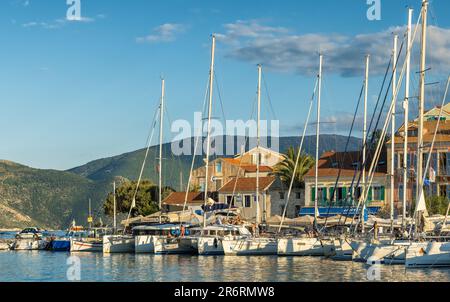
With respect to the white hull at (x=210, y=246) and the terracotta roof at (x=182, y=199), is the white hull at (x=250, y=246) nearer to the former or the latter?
the white hull at (x=210, y=246)

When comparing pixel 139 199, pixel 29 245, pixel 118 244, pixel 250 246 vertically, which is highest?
pixel 139 199

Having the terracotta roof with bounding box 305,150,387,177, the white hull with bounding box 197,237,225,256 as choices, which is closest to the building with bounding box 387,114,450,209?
the terracotta roof with bounding box 305,150,387,177

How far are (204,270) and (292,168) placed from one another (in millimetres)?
44817

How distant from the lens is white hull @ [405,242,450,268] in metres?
47.1

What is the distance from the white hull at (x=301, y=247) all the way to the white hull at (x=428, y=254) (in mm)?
14811

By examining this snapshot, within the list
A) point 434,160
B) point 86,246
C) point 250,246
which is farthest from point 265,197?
point 250,246

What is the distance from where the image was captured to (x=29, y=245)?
88.7 m

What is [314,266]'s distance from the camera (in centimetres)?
5331

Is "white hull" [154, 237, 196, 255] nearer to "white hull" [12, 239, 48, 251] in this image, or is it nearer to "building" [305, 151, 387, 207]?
"building" [305, 151, 387, 207]

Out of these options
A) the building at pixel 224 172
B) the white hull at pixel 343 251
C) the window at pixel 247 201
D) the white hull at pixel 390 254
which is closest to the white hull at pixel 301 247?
the white hull at pixel 343 251

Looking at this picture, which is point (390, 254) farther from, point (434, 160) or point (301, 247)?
point (434, 160)

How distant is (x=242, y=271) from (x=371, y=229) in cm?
1577

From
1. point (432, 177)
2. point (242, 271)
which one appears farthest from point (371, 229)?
point (242, 271)
